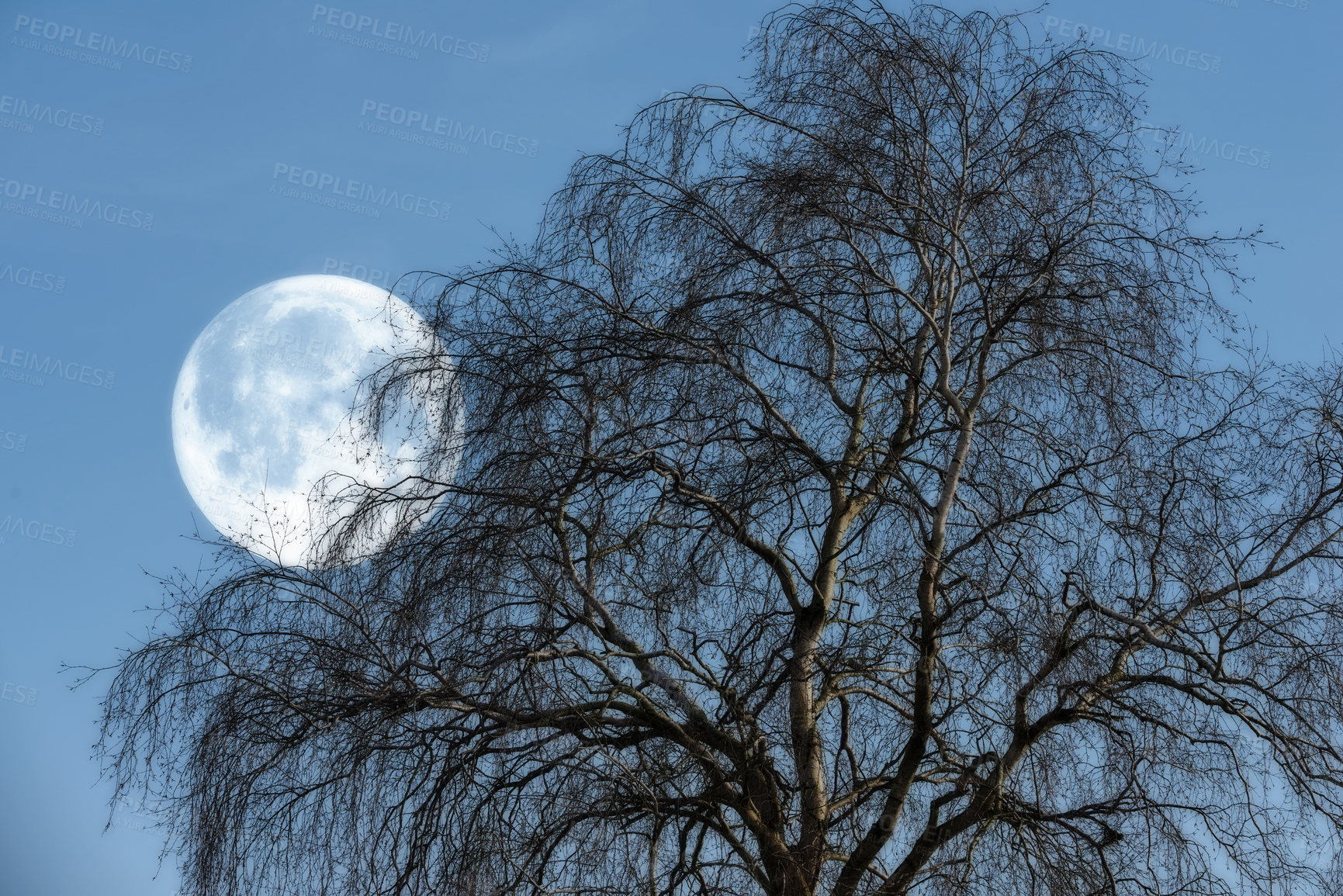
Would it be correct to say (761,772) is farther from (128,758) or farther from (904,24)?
(904,24)

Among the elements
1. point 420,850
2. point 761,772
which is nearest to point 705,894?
point 761,772

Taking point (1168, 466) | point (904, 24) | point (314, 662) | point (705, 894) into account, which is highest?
point (904, 24)

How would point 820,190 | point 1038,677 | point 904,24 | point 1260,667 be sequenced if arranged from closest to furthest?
1. point 1038,677
2. point 1260,667
3. point 820,190
4. point 904,24

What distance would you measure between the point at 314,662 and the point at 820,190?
3.53 m

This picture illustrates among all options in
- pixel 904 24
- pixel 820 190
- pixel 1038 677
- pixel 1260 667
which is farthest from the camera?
pixel 904 24

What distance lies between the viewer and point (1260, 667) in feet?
19.4

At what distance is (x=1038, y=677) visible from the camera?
5.46 meters

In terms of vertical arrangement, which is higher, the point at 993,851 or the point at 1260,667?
the point at 1260,667

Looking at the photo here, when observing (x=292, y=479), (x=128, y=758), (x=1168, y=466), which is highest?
(x=292, y=479)

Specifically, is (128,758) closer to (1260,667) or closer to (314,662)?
(314,662)

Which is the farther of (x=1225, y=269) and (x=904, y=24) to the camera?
(x=904, y=24)

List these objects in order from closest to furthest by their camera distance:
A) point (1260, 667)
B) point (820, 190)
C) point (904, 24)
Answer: point (1260, 667)
point (820, 190)
point (904, 24)

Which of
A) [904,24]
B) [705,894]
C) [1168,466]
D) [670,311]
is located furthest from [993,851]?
[904,24]

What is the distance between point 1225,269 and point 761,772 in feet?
12.0
